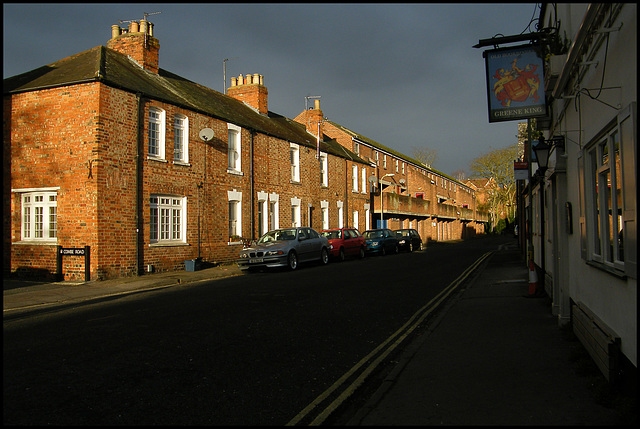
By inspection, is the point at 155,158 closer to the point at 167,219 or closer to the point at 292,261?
the point at 167,219

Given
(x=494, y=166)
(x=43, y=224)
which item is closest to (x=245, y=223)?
(x=43, y=224)

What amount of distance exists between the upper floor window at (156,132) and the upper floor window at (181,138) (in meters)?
0.81

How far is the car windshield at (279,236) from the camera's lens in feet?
67.7

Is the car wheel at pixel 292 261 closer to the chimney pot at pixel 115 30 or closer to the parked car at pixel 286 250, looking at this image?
the parked car at pixel 286 250

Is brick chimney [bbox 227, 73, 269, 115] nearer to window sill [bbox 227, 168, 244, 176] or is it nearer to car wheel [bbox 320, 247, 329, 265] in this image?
window sill [bbox 227, 168, 244, 176]

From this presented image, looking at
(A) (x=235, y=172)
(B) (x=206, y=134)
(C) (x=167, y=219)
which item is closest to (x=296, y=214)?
(A) (x=235, y=172)

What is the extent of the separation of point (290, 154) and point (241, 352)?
74.0 feet

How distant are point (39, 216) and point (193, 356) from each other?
13.7m

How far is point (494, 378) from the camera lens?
Result: 5.36 meters

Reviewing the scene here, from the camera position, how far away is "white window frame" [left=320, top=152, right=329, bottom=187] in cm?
3262

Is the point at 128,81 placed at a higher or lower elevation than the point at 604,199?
higher

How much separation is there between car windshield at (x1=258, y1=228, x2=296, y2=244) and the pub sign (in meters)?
12.9

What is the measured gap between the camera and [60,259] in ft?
53.2

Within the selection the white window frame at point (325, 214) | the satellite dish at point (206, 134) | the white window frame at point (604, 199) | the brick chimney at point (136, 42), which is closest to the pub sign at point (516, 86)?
the white window frame at point (604, 199)
